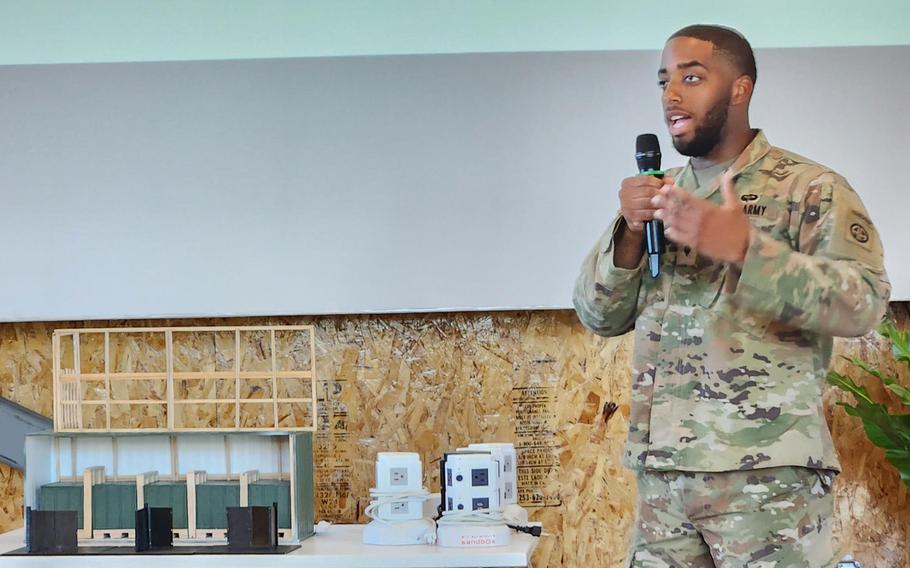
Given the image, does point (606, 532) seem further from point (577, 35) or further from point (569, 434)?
point (577, 35)

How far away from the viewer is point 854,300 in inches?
52.8

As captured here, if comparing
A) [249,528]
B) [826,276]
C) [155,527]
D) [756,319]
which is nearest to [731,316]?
[756,319]

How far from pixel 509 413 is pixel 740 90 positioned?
6.93 feet

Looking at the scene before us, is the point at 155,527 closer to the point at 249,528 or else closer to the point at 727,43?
the point at 249,528

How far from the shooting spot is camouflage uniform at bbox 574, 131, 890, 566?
1346 millimetres

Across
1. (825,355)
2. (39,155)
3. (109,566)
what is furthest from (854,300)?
(39,155)

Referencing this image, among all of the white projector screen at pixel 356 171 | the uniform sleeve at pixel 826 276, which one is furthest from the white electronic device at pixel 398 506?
the uniform sleeve at pixel 826 276

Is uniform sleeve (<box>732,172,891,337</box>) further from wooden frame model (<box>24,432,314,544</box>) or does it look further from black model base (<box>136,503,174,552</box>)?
black model base (<box>136,503,174,552</box>)

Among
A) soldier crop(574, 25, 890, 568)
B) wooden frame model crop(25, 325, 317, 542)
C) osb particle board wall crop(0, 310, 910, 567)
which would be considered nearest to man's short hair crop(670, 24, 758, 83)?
soldier crop(574, 25, 890, 568)

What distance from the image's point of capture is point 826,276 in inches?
52.7

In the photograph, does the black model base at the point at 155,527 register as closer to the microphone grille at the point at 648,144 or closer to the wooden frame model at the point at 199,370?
the wooden frame model at the point at 199,370

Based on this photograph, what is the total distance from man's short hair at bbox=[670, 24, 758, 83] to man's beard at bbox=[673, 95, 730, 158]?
6 centimetres

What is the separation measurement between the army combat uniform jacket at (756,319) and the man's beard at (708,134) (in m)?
0.05

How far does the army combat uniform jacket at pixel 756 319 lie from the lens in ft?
4.42
